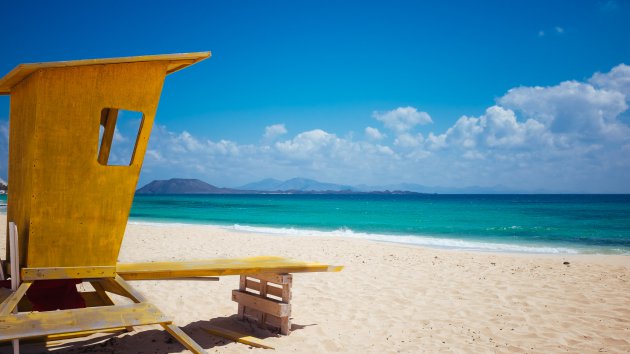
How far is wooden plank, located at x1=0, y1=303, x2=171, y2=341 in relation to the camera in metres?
3.01

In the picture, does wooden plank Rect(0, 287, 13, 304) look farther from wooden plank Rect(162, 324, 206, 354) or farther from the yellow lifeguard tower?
wooden plank Rect(162, 324, 206, 354)

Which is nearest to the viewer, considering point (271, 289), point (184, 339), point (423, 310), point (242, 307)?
point (184, 339)

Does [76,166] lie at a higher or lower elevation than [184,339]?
higher

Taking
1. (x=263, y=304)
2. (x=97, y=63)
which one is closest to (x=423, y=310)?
(x=263, y=304)

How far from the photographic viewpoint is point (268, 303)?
17.4 feet

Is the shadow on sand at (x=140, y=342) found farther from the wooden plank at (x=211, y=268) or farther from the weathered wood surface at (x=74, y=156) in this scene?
the weathered wood surface at (x=74, y=156)

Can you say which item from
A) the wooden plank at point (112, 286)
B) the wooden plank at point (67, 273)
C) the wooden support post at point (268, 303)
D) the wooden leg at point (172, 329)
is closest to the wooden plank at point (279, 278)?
the wooden support post at point (268, 303)

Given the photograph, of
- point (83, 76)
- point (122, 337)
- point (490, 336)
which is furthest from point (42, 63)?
point (490, 336)

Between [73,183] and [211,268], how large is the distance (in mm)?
1604

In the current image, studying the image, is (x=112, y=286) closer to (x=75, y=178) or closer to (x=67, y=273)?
(x=67, y=273)

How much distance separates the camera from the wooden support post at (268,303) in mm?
5145

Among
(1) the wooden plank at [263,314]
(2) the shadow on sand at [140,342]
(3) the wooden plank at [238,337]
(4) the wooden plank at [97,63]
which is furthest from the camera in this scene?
(1) the wooden plank at [263,314]

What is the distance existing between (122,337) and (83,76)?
118 inches

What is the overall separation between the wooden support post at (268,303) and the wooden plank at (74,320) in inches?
73.3
